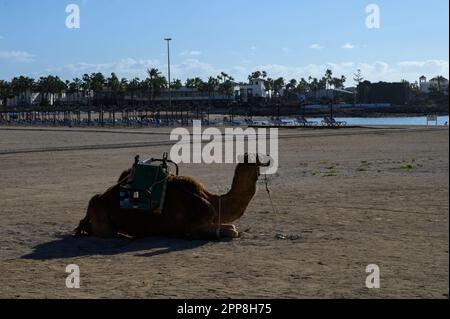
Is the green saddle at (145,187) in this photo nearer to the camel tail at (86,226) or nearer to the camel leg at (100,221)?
the camel leg at (100,221)

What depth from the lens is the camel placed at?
10969 millimetres

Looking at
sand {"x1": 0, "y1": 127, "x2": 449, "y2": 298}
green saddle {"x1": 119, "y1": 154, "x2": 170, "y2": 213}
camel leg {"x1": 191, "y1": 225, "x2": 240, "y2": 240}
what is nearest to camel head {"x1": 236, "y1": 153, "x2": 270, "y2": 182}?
camel leg {"x1": 191, "y1": 225, "x2": 240, "y2": 240}

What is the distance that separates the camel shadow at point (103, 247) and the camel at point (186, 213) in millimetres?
169

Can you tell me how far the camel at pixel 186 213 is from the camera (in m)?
11.0

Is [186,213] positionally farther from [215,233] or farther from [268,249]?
[268,249]

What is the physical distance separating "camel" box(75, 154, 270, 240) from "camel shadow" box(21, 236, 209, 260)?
0.56 ft

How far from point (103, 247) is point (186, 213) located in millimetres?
1311

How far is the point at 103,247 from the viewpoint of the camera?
1073cm

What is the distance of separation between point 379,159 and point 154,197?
1937cm

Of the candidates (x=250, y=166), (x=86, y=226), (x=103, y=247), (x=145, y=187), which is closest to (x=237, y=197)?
(x=250, y=166)

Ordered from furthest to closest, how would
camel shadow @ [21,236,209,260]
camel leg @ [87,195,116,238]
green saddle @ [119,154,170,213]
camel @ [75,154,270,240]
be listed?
camel leg @ [87,195,116,238], camel @ [75,154,270,240], green saddle @ [119,154,170,213], camel shadow @ [21,236,209,260]

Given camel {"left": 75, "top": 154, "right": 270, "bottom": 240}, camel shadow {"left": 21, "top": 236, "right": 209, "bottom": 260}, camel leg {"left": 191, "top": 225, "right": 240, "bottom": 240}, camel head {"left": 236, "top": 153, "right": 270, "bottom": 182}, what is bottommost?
camel shadow {"left": 21, "top": 236, "right": 209, "bottom": 260}

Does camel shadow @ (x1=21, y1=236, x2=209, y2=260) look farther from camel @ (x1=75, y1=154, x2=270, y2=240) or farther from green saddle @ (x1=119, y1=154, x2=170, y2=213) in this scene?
green saddle @ (x1=119, y1=154, x2=170, y2=213)
